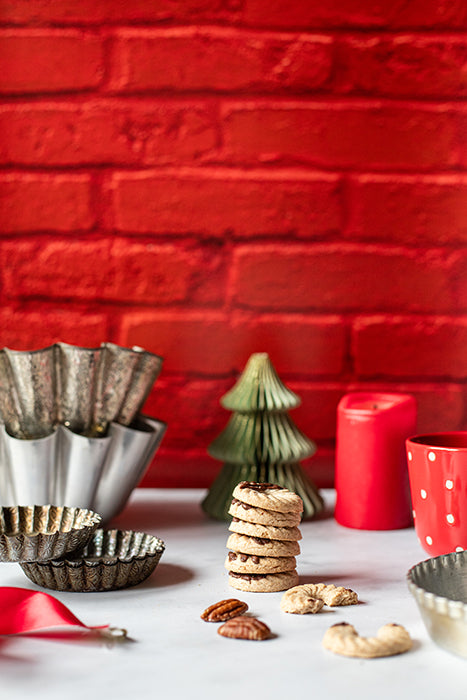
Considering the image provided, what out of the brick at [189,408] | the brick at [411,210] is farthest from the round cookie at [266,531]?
the brick at [411,210]

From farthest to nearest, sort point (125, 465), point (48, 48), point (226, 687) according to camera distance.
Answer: point (48, 48), point (125, 465), point (226, 687)

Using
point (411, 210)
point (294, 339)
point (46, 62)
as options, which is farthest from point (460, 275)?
point (46, 62)

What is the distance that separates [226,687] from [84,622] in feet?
0.45

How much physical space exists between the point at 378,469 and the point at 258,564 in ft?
0.78

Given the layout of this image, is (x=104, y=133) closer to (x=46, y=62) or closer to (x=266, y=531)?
(x=46, y=62)

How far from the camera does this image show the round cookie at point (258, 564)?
1.99ft

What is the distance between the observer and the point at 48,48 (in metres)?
0.97

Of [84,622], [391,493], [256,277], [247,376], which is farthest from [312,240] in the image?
[84,622]

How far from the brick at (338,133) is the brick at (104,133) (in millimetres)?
43

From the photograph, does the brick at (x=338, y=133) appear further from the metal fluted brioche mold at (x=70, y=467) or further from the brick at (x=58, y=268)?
the metal fluted brioche mold at (x=70, y=467)

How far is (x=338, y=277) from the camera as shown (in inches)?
38.4

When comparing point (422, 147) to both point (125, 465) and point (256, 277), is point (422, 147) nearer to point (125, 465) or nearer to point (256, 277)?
point (256, 277)

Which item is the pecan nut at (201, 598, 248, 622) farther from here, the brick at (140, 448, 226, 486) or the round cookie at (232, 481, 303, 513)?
the brick at (140, 448, 226, 486)

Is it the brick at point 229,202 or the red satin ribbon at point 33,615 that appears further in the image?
the brick at point 229,202
